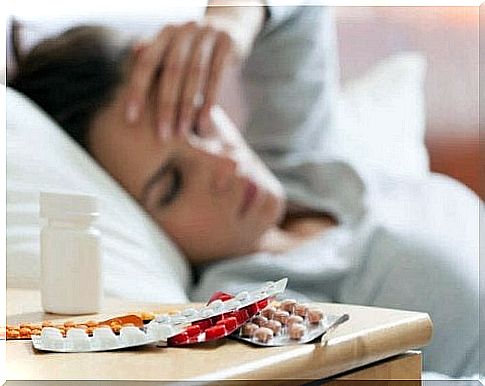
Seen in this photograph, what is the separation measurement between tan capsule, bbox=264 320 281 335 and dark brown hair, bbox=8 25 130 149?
788 millimetres

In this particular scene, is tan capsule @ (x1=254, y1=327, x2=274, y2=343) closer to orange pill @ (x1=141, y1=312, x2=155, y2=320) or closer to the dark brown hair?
orange pill @ (x1=141, y1=312, x2=155, y2=320)

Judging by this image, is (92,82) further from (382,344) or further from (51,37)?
(382,344)

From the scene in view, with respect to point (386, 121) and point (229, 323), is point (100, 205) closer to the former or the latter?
point (386, 121)

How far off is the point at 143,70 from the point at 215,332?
2.75 ft

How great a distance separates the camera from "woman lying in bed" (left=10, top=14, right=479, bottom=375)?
140 cm

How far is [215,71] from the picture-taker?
1.48 metres

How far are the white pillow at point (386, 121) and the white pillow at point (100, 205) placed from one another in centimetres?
32

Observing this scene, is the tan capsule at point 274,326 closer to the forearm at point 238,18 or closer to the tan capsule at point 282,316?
the tan capsule at point 282,316

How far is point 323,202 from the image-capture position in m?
1.45

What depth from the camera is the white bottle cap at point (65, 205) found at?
88cm

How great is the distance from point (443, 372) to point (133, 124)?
0.61m

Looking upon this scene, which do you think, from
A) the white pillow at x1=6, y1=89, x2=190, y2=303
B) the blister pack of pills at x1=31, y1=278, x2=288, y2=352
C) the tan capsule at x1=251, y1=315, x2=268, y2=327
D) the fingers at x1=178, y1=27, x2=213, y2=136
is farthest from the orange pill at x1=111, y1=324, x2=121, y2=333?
the fingers at x1=178, y1=27, x2=213, y2=136

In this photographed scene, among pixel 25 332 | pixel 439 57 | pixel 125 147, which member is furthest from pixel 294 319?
pixel 439 57

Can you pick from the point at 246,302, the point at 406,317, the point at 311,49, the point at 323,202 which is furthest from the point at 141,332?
the point at 311,49
